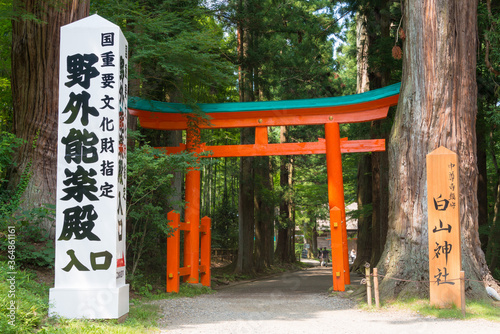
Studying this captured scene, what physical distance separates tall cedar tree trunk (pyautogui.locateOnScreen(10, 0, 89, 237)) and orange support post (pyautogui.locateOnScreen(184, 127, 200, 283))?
13.0 feet

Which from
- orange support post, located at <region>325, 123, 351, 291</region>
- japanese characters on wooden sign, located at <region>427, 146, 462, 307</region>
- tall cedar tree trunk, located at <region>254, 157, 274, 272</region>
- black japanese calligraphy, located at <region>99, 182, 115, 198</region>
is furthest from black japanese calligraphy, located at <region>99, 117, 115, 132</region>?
tall cedar tree trunk, located at <region>254, 157, 274, 272</region>

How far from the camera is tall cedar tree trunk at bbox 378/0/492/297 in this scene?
25.3 feet

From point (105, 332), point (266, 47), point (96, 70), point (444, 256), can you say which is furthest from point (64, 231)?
point (266, 47)

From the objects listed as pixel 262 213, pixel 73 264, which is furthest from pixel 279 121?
pixel 262 213

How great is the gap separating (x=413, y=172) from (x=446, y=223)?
4.72 feet

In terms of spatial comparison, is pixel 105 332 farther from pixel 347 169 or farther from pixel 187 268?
pixel 347 169

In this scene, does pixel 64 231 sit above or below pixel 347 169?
below

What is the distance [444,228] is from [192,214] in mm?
6220

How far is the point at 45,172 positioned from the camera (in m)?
7.55

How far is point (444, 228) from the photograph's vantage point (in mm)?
6867

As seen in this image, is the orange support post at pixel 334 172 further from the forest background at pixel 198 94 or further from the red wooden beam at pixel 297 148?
the forest background at pixel 198 94

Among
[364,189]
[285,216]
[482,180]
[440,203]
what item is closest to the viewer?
[440,203]

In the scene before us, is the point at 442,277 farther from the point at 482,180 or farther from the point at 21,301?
the point at 482,180

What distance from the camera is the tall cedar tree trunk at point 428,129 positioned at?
25.3ft
